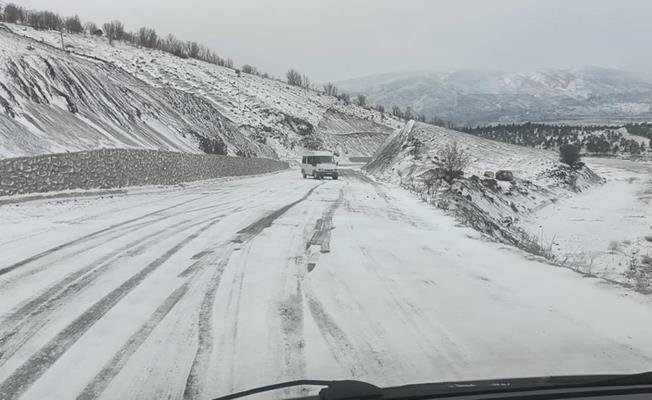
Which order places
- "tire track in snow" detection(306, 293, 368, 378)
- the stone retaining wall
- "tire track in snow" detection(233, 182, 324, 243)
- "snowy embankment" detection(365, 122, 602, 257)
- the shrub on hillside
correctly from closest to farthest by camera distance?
"tire track in snow" detection(306, 293, 368, 378) → "tire track in snow" detection(233, 182, 324, 243) → the stone retaining wall → "snowy embankment" detection(365, 122, 602, 257) → the shrub on hillside

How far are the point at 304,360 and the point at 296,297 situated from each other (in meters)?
2.06

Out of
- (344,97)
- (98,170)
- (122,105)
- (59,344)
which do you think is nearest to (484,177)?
(122,105)

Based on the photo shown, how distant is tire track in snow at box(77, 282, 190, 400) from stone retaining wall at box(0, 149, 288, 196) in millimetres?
12395

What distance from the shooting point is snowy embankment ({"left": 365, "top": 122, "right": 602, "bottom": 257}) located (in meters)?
28.7

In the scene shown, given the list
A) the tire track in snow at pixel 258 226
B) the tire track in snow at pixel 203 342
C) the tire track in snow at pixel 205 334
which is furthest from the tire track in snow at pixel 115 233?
the tire track in snow at pixel 203 342

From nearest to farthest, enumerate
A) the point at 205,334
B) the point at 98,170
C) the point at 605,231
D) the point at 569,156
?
the point at 205,334, the point at 98,170, the point at 605,231, the point at 569,156

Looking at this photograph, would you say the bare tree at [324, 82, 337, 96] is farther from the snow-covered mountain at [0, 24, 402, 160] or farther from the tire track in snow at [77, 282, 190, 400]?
the tire track in snow at [77, 282, 190, 400]

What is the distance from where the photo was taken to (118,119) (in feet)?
119

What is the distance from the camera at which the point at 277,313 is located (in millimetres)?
6152

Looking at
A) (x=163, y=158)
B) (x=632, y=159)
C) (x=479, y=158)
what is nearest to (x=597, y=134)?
(x=632, y=159)

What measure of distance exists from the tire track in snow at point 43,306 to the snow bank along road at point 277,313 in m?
0.02

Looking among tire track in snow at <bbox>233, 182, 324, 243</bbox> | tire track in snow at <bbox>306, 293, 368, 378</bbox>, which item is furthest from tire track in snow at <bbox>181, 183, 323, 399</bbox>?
tire track in snow at <bbox>306, 293, 368, 378</bbox>

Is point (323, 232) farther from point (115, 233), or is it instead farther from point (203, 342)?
point (203, 342)

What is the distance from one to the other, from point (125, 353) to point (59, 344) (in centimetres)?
72
